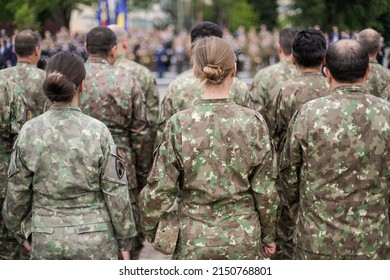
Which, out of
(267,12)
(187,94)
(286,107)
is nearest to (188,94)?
(187,94)

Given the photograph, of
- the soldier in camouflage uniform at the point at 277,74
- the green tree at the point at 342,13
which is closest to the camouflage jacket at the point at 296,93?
the soldier in camouflage uniform at the point at 277,74

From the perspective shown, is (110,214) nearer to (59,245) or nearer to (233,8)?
(59,245)

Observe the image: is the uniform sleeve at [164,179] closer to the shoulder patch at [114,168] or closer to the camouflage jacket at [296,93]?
the shoulder patch at [114,168]

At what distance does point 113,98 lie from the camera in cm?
543

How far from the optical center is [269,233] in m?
3.79

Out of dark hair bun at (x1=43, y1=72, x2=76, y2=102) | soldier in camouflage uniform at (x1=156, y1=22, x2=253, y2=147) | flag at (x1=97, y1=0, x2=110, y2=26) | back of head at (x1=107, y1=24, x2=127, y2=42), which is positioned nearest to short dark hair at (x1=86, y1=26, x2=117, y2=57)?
soldier in camouflage uniform at (x1=156, y1=22, x2=253, y2=147)

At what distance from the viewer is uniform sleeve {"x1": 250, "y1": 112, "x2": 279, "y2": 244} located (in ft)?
11.7

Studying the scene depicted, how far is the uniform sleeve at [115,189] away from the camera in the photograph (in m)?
3.68

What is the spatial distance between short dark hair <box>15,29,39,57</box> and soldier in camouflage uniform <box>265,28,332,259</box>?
2113mm

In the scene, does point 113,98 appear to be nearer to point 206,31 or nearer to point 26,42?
point 206,31

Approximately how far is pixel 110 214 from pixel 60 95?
0.69 metres

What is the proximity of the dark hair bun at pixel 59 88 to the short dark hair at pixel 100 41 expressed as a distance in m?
1.88

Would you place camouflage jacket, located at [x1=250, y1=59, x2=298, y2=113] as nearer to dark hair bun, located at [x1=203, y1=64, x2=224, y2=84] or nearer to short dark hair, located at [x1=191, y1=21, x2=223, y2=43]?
short dark hair, located at [x1=191, y1=21, x2=223, y2=43]

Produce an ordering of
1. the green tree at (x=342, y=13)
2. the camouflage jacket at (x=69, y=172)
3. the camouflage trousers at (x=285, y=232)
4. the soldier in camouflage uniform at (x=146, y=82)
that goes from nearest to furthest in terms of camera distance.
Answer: the camouflage jacket at (x=69, y=172)
the camouflage trousers at (x=285, y=232)
the soldier in camouflage uniform at (x=146, y=82)
the green tree at (x=342, y=13)
